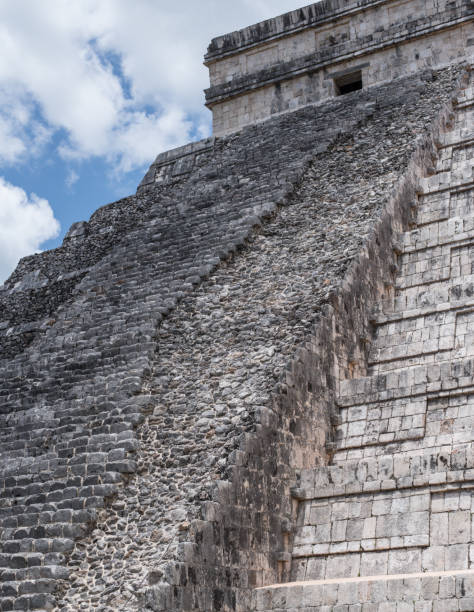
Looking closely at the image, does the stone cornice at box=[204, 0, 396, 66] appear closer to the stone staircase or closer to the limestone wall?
the limestone wall

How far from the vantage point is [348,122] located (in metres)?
14.0

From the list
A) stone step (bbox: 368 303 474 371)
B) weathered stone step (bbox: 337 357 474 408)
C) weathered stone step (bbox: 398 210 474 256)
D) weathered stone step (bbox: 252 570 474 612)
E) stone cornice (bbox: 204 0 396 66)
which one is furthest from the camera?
stone cornice (bbox: 204 0 396 66)

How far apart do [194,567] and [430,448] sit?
2.56 meters

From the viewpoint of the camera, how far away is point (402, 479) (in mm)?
7355

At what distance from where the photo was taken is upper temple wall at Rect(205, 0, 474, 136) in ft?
51.5

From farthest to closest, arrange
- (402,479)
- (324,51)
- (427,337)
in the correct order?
(324,51) → (427,337) → (402,479)

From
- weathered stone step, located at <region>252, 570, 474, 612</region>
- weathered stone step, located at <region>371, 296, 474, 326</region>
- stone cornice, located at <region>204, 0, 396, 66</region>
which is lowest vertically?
weathered stone step, located at <region>252, 570, 474, 612</region>

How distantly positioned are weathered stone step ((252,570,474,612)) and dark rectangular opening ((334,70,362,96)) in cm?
1168

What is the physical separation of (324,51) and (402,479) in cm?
1155

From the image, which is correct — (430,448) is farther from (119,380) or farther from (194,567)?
(119,380)

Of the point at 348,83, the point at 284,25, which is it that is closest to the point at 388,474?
the point at 348,83

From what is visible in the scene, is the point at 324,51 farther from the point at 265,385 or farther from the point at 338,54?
the point at 265,385

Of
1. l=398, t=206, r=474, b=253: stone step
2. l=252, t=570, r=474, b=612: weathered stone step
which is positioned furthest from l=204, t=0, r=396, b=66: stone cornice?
l=252, t=570, r=474, b=612: weathered stone step

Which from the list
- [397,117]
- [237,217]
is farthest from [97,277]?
[397,117]
